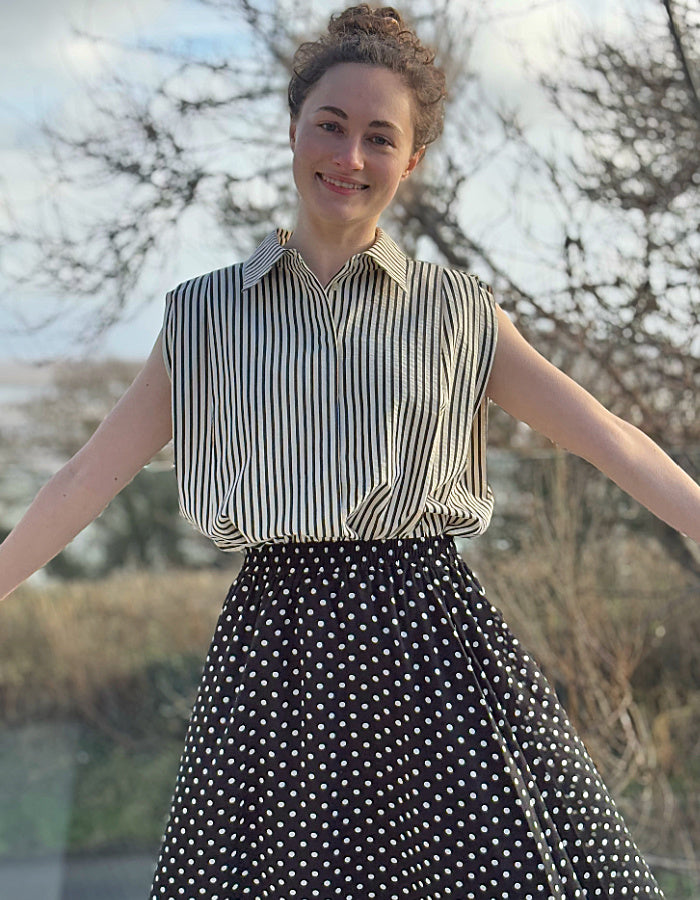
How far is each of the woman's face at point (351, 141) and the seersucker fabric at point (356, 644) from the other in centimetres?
9

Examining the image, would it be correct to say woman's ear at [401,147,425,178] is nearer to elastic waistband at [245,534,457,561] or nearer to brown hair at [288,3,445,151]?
brown hair at [288,3,445,151]

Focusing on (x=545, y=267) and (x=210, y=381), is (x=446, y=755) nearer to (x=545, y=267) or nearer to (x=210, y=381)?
(x=210, y=381)

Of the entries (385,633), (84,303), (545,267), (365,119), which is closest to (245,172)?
(84,303)

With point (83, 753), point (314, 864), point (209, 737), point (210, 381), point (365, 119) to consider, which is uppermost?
point (365, 119)

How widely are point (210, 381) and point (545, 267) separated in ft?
4.43

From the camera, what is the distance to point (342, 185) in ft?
5.18

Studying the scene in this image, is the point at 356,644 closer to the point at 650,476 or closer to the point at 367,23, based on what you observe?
the point at 650,476

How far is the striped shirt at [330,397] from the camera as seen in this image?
1.50 metres

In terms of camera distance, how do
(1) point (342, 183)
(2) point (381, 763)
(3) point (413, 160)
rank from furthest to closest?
(3) point (413, 160) → (1) point (342, 183) → (2) point (381, 763)

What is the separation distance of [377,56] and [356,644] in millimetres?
786

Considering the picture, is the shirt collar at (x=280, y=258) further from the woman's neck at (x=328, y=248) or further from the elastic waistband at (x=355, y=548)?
the elastic waistband at (x=355, y=548)

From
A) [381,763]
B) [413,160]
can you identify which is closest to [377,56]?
[413,160]

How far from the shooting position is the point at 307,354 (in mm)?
1540

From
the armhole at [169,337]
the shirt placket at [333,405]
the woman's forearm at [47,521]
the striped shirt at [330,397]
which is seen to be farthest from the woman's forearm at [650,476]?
the woman's forearm at [47,521]
